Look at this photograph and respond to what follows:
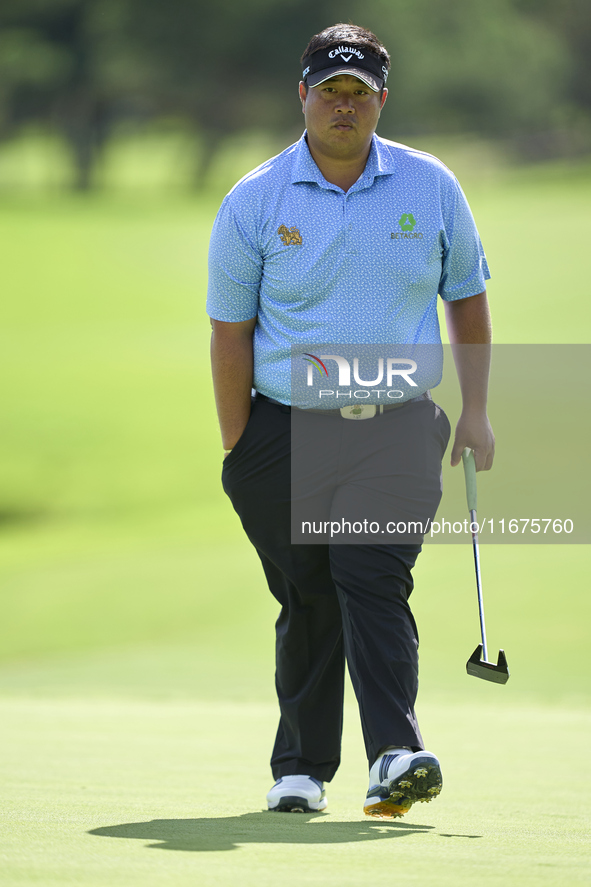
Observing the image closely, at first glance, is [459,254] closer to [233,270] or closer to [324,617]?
[233,270]

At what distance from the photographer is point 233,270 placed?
2104 mm

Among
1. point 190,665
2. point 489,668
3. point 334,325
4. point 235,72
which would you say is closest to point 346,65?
point 334,325

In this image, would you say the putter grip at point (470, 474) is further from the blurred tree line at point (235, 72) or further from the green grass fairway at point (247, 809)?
the blurred tree line at point (235, 72)

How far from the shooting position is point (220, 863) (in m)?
1.45

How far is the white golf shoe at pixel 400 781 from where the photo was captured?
1843 millimetres

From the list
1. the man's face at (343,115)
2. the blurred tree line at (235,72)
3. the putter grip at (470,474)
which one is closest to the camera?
the man's face at (343,115)

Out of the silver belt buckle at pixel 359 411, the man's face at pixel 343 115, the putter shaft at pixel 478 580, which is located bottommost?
the putter shaft at pixel 478 580

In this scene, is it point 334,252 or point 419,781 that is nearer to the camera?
point 419,781

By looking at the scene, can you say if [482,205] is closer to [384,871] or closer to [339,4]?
[339,4]

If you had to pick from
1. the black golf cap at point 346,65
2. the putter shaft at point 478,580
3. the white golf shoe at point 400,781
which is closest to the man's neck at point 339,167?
the black golf cap at point 346,65

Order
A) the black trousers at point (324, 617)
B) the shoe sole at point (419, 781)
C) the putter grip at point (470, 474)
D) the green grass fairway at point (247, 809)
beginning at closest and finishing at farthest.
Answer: the green grass fairway at point (247, 809) < the shoe sole at point (419, 781) < the black trousers at point (324, 617) < the putter grip at point (470, 474)

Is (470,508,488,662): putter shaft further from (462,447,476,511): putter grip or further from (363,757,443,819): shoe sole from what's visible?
(363,757,443,819): shoe sole

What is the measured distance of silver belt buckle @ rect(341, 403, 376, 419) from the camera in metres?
2.06

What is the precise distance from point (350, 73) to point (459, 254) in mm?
355
